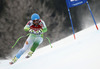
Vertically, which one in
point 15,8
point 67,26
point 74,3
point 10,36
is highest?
point 15,8

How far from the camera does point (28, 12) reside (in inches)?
298

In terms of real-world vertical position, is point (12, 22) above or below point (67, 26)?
above

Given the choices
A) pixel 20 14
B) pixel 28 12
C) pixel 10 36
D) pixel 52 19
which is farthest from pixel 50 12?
pixel 10 36

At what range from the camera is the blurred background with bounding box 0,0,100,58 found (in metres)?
7.34

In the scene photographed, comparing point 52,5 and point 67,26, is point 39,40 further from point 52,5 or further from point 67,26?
point 67,26

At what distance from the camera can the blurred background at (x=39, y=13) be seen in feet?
24.1

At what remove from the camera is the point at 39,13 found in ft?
26.3

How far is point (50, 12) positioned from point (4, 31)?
3287mm

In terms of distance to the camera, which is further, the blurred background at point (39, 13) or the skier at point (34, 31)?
the blurred background at point (39, 13)

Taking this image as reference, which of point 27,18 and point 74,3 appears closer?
point 74,3

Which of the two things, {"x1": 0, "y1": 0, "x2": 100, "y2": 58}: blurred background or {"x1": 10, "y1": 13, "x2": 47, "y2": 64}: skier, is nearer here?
{"x1": 10, "y1": 13, "x2": 47, "y2": 64}: skier

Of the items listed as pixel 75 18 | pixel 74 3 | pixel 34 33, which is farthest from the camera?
pixel 75 18

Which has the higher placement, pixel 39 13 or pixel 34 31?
pixel 39 13

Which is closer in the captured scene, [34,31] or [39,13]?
[34,31]
